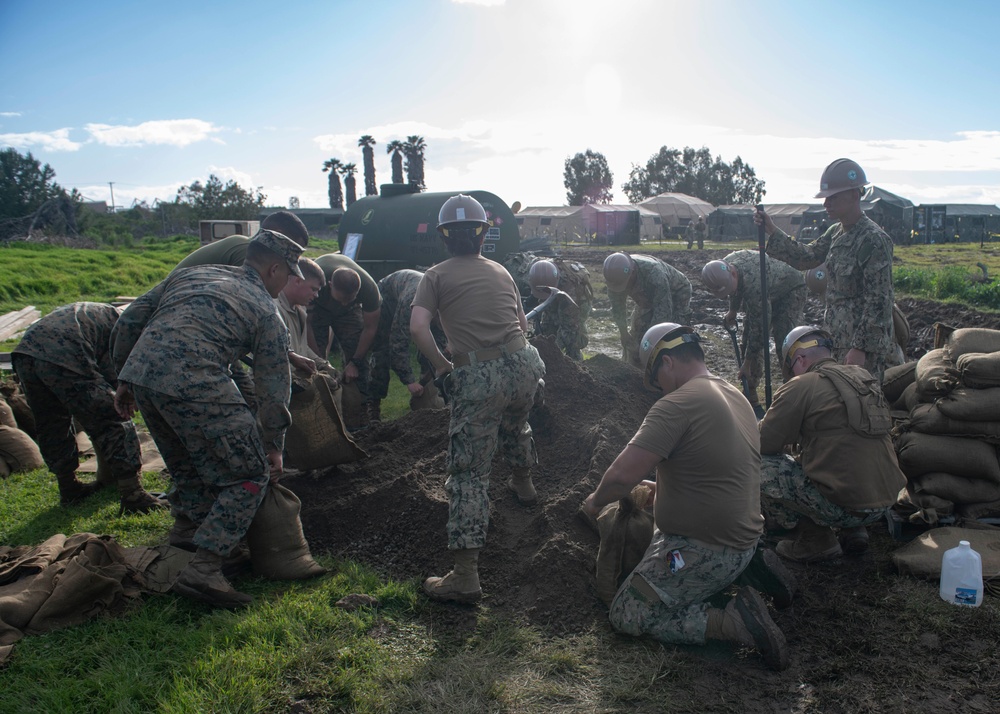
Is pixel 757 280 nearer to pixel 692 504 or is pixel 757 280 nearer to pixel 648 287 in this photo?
pixel 648 287

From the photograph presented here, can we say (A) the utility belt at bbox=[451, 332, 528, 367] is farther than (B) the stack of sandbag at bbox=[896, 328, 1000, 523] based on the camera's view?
No

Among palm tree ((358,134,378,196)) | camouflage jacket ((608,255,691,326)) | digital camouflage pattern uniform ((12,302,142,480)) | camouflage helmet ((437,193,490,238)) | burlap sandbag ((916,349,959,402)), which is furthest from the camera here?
palm tree ((358,134,378,196))

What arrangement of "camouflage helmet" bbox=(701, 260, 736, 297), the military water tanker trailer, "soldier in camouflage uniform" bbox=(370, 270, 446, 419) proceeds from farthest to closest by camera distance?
the military water tanker trailer
"camouflage helmet" bbox=(701, 260, 736, 297)
"soldier in camouflage uniform" bbox=(370, 270, 446, 419)

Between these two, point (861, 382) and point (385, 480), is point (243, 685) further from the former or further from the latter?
point (861, 382)

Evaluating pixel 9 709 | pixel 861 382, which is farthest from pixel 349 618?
pixel 861 382

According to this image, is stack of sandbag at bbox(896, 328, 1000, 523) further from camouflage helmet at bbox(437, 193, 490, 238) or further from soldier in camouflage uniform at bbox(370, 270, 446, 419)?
soldier in camouflage uniform at bbox(370, 270, 446, 419)

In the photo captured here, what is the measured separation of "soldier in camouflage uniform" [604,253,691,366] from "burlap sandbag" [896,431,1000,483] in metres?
3.47

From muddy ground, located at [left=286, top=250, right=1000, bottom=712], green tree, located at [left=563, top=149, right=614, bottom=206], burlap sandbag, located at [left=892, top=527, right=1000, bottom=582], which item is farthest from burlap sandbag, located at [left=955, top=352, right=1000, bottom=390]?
green tree, located at [left=563, top=149, right=614, bottom=206]

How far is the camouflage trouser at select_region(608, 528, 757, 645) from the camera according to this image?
317 centimetres

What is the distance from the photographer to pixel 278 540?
3.79 m

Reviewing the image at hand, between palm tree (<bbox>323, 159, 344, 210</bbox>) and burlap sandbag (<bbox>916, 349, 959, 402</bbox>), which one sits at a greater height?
palm tree (<bbox>323, 159, 344, 210</bbox>)

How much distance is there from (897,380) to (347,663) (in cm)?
446

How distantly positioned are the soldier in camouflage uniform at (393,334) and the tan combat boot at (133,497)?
8.03ft

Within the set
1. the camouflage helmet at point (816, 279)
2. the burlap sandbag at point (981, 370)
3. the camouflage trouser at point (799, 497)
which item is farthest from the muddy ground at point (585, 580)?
the camouflage helmet at point (816, 279)
